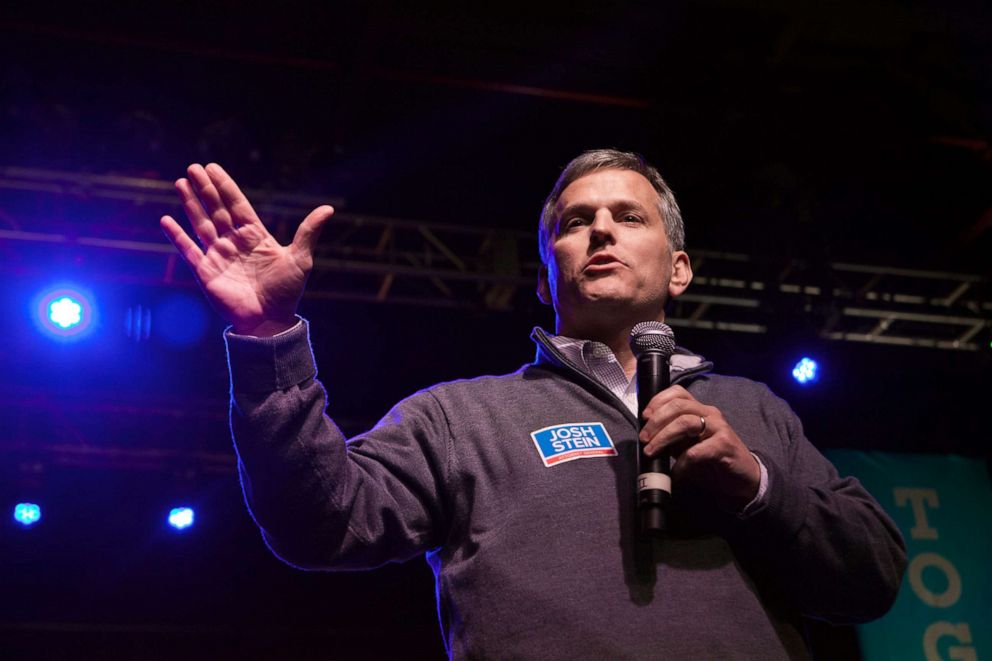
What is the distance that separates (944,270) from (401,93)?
405 centimetres

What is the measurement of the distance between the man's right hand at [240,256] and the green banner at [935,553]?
5.00 meters

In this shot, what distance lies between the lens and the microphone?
4.27 ft

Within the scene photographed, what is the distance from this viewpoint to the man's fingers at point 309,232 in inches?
58.4

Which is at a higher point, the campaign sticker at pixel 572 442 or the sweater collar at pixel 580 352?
the sweater collar at pixel 580 352

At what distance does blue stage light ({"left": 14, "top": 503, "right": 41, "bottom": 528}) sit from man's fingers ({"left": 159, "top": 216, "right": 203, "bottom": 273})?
18.7 ft

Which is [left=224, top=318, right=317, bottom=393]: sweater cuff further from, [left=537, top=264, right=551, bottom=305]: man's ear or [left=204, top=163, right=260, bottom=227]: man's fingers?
[left=537, top=264, right=551, bottom=305]: man's ear

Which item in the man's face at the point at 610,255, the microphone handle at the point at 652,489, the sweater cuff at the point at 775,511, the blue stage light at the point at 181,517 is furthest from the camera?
the blue stage light at the point at 181,517

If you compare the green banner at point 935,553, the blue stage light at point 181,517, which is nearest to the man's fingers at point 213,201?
the green banner at point 935,553

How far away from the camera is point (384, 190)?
6.04m

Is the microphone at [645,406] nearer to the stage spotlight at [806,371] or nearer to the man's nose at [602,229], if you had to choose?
the man's nose at [602,229]

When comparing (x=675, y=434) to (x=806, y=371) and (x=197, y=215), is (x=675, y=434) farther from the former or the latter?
(x=806, y=371)

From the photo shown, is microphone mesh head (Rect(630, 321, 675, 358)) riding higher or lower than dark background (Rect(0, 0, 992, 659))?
lower

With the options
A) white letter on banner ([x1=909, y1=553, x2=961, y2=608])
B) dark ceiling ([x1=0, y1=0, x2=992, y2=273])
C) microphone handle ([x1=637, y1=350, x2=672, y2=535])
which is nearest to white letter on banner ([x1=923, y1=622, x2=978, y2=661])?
white letter on banner ([x1=909, y1=553, x2=961, y2=608])

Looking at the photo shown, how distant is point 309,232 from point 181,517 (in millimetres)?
5744
